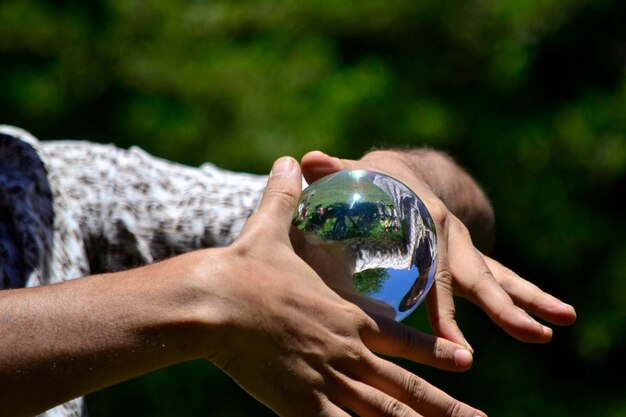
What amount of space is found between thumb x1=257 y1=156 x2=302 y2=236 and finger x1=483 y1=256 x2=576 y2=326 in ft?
1.41

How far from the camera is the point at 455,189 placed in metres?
2.22

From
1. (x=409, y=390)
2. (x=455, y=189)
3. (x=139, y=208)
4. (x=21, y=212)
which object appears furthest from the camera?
(x=455, y=189)

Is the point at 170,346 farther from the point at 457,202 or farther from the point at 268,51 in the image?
the point at 268,51

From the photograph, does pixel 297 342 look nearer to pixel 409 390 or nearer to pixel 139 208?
pixel 409 390

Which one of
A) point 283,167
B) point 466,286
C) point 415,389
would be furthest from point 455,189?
point 415,389

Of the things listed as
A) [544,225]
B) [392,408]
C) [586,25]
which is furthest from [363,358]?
[586,25]

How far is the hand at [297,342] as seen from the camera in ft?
3.94

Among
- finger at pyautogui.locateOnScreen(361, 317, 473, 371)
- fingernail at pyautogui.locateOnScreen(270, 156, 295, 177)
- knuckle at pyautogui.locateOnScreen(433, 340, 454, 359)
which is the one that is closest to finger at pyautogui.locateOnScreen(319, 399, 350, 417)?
finger at pyautogui.locateOnScreen(361, 317, 473, 371)

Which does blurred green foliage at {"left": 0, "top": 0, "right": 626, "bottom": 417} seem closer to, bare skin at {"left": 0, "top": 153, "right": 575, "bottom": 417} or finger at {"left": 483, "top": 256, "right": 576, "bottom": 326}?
finger at {"left": 483, "top": 256, "right": 576, "bottom": 326}

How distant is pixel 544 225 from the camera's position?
3.76 meters

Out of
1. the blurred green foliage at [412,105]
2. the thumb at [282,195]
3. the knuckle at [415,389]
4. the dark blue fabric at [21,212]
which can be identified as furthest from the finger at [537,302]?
the blurred green foliage at [412,105]

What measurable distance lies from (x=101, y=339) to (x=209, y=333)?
0.46ft

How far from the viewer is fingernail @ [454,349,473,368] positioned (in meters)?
1.38

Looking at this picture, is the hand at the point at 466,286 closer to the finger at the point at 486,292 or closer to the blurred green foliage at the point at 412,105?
the finger at the point at 486,292
